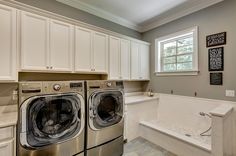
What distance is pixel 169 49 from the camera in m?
3.47

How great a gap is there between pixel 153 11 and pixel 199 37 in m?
1.15

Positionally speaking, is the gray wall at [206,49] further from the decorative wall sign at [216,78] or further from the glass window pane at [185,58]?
the glass window pane at [185,58]

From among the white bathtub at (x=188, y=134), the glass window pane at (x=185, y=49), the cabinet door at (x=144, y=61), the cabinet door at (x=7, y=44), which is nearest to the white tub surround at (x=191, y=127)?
the white bathtub at (x=188, y=134)

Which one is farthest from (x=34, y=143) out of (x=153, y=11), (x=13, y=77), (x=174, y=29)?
(x=174, y=29)

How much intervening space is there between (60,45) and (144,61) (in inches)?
89.2

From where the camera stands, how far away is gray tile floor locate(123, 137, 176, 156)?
235 cm

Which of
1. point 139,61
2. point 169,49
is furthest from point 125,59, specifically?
point 169,49

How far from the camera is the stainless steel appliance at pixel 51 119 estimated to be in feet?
4.84

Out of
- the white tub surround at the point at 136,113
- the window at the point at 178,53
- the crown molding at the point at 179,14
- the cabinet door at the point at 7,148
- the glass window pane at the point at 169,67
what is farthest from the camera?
the glass window pane at the point at 169,67

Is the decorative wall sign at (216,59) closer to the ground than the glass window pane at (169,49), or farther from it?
closer to the ground

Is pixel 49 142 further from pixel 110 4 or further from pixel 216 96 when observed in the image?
pixel 216 96

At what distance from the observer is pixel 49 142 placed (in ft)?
5.41

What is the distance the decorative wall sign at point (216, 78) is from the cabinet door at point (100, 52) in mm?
2089

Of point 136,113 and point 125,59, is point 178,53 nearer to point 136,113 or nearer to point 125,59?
point 125,59
